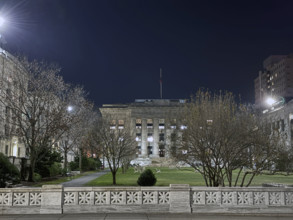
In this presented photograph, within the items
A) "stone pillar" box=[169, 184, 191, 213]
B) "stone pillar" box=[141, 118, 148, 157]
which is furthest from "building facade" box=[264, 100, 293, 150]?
"stone pillar" box=[169, 184, 191, 213]

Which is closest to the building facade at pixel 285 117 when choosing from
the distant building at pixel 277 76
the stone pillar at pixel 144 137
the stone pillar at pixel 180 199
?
the distant building at pixel 277 76

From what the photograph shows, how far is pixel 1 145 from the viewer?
188 feet

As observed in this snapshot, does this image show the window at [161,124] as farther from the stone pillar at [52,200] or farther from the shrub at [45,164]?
the stone pillar at [52,200]

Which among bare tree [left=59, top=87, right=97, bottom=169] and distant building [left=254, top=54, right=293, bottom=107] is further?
distant building [left=254, top=54, right=293, bottom=107]

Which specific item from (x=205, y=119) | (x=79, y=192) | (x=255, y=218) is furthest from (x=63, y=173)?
(x=255, y=218)

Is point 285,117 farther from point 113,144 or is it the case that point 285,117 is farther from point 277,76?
point 277,76

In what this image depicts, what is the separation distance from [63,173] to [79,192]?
33664 millimetres

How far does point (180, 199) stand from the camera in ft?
46.1

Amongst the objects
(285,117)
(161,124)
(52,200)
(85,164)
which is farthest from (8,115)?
(161,124)

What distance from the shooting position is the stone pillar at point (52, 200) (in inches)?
542

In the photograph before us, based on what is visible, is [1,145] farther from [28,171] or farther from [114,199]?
[114,199]

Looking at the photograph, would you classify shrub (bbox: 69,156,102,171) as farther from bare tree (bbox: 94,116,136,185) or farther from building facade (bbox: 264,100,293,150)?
building facade (bbox: 264,100,293,150)

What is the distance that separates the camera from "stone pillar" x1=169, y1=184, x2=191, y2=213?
14.0m

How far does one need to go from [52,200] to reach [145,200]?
3.76 meters
